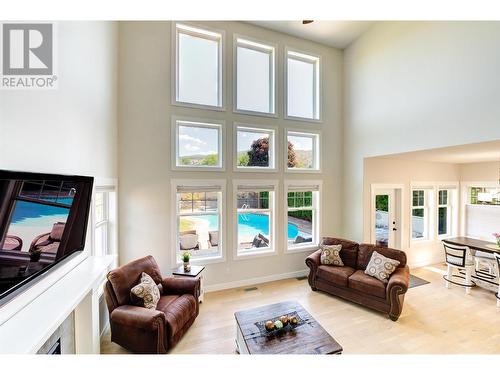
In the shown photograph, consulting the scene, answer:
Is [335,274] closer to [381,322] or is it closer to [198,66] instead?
[381,322]

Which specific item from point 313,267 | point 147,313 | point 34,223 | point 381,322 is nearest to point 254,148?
point 313,267

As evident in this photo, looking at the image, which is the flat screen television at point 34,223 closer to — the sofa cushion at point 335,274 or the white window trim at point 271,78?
the white window trim at point 271,78

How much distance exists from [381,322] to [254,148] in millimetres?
3831

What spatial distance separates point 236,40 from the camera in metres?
4.70

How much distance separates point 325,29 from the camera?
16.3 ft

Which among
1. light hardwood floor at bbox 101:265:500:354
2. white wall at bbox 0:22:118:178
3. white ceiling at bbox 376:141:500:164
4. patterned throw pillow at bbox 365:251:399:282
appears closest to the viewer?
white wall at bbox 0:22:118:178

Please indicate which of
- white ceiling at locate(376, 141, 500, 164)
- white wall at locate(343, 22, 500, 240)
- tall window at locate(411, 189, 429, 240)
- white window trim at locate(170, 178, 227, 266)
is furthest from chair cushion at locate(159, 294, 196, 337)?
tall window at locate(411, 189, 429, 240)

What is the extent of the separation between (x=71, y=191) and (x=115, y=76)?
289cm

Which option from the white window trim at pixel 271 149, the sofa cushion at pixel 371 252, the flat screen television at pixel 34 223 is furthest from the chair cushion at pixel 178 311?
the sofa cushion at pixel 371 252

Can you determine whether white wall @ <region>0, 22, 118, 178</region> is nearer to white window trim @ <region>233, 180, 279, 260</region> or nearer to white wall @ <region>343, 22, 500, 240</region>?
white window trim @ <region>233, 180, 279, 260</region>

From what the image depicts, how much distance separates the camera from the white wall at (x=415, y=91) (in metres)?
3.13

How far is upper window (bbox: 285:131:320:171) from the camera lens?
5.26 m

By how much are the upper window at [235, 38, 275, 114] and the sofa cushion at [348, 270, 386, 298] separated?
3.75m
